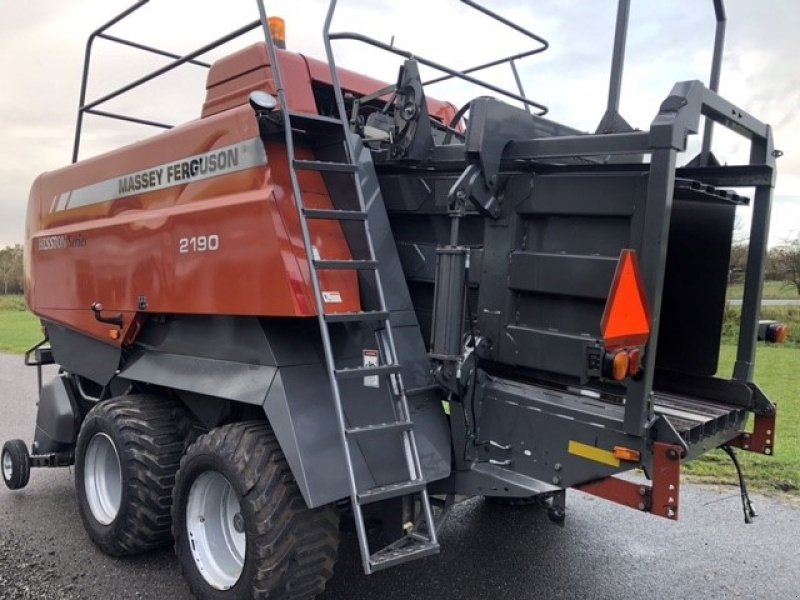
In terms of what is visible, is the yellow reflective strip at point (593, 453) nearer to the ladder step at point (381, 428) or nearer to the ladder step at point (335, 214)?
the ladder step at point (381, 428)

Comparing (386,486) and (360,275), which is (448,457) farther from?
(360,275)

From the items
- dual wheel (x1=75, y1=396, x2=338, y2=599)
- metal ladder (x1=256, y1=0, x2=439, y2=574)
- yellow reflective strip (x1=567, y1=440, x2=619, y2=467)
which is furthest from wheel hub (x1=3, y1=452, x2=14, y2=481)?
yellow reflective strip (x1=567, y1=440, x2=619, y2=467)

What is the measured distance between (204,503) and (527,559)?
1864 mm

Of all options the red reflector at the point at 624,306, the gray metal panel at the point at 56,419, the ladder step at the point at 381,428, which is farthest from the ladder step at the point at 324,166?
the gray metal panel at the point at 56,419

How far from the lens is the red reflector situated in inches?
104

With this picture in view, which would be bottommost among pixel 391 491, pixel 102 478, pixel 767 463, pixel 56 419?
pixel 767 463

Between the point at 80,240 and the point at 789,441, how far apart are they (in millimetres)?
6586

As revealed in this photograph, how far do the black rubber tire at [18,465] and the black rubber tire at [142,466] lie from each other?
4.03 ft

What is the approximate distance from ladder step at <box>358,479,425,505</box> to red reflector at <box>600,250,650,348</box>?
1.08 meters

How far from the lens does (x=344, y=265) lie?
10.5 feet

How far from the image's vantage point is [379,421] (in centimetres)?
329

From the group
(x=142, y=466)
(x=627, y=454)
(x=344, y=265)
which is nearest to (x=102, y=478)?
(x=142, y=466)

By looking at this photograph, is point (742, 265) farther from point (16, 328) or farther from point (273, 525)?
point (16, 328)

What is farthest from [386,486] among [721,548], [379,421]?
[721,548]
